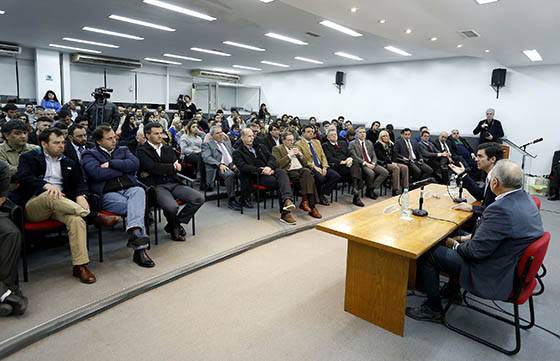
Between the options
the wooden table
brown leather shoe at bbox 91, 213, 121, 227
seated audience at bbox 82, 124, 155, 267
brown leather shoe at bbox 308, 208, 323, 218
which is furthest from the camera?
brown leather shoe at bbox 308, 208, 323, 218

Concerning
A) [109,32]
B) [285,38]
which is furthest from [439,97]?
[109,32]

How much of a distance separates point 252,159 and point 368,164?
2187 mm

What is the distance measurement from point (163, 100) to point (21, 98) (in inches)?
201

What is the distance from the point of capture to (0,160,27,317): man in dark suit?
7.43 feet

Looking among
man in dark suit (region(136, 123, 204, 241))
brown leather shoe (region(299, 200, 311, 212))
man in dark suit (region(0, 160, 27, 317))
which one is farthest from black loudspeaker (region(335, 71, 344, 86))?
man in dark suit (region(0, 160, 27, 317))

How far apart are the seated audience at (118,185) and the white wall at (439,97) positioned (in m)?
9.19

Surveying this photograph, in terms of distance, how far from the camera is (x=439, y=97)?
33.6 ft

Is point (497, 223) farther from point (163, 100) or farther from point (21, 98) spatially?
point (163, 100)

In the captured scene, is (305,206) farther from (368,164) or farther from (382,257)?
(382,257)

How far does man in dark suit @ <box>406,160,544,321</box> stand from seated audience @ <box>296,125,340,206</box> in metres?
2.97

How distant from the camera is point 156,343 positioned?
2.15 meters

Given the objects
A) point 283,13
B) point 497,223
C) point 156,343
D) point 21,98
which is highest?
point 283,13

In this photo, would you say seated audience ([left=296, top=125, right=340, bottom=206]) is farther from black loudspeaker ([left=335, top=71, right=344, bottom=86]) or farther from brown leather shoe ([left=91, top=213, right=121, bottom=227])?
black loudspeaker ([left=335, top=71, right=344, bottom=86])

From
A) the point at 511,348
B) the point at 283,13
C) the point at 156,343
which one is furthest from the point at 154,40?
the point at 511,348
